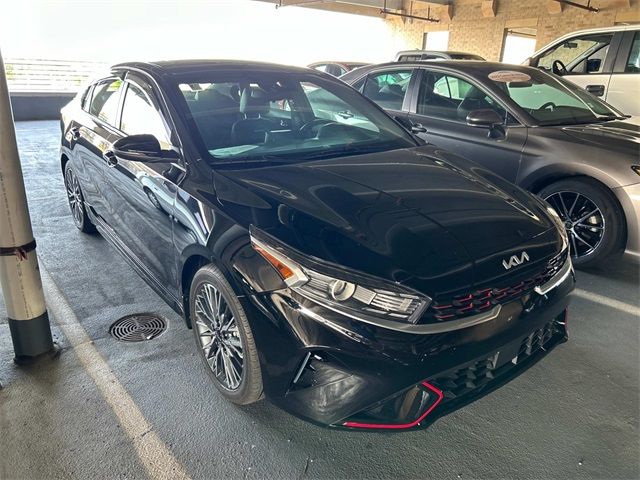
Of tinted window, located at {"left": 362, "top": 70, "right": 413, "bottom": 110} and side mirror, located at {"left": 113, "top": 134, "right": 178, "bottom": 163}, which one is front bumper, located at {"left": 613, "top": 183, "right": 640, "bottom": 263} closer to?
tinted window, located at {"left": 362, "top": 70, "right": 413, "bottom": 110}

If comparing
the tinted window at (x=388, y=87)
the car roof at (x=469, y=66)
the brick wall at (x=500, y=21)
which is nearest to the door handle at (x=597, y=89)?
the car roof at (x=469, y=66)

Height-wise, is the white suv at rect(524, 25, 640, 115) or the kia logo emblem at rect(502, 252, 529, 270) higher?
the white suv at rect(524, 25, 640, 115)

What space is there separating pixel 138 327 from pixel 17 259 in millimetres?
779

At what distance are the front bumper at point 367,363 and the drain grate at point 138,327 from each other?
1195mm

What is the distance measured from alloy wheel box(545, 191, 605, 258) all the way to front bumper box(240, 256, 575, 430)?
2163 mm

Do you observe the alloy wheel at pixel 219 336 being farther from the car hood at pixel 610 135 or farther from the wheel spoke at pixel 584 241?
the car hood at pixel 610 135

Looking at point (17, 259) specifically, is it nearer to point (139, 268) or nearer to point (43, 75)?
point (139, 268)

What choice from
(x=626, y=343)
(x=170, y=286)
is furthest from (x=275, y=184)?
(x=626, y=343)

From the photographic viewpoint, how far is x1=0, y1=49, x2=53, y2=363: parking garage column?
87.7 inches

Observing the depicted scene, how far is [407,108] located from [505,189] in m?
2.49

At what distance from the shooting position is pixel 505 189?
2.48 metres

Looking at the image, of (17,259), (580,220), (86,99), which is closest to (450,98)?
(580,220)

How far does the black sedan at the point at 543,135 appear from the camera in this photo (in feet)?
11.5

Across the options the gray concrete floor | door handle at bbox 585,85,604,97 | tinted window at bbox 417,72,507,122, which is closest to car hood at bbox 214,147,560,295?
the gray concrete floor
